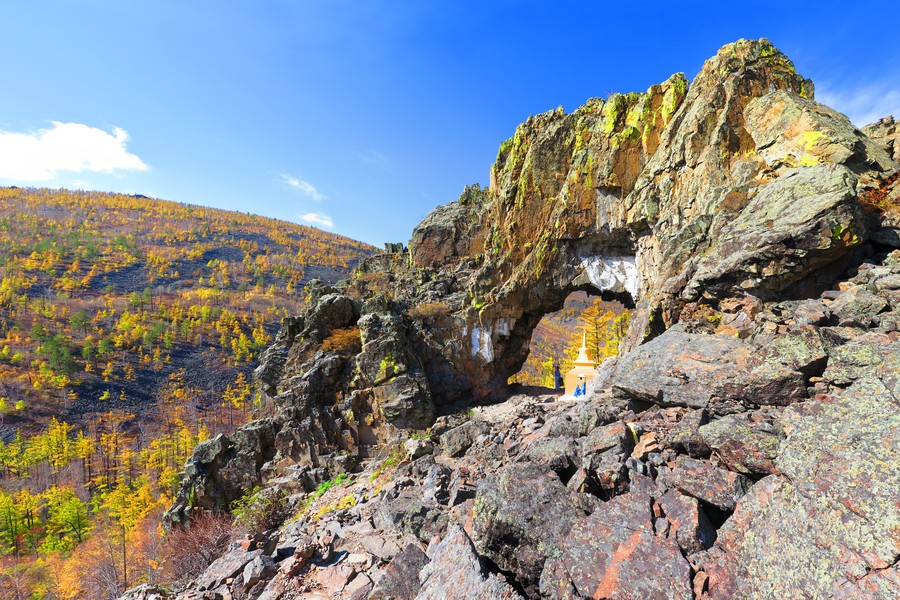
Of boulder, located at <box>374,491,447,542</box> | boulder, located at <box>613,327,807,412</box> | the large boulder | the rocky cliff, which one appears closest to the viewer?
the large boulder

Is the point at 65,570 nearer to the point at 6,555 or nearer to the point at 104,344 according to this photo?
the point at 6,555

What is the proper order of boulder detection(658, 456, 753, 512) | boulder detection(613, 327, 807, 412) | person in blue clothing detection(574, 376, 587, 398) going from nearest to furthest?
boulder detection(658, 456, 753, 512), boulder detection(613, 327, 807, 412), person in blue clothing detection(574, 376, 587, 398)

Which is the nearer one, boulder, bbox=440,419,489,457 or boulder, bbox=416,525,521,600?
boulder, bbox=416,525,521,600

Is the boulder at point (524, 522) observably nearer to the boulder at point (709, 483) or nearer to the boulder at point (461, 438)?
the boulder at point (709, 483)

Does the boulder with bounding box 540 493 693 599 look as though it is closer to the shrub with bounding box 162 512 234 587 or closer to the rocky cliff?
the rocky cliff

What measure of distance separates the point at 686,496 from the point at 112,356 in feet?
344

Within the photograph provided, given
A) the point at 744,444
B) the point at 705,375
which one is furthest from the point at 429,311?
the point at 744,444

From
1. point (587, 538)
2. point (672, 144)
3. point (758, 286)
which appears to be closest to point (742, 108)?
point (672, 144)

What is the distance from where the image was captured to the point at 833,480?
372 cm

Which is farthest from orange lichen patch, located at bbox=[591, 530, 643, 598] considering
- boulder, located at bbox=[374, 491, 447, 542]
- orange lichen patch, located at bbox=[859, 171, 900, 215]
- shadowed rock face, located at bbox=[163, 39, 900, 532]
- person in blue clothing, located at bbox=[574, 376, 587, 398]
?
person in blue clothing, located at bbox=[574, 376, 587, 398]

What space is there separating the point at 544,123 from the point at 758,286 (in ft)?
48.2

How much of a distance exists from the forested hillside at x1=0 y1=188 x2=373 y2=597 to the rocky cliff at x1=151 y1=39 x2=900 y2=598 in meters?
13.7

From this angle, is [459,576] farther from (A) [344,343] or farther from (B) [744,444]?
(A) [344,343]

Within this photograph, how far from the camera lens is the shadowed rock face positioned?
8.66 metres
